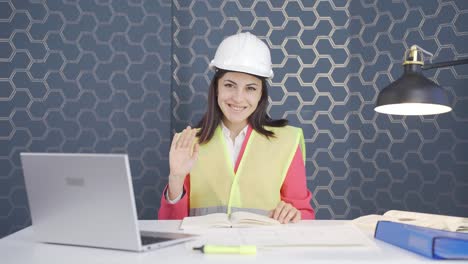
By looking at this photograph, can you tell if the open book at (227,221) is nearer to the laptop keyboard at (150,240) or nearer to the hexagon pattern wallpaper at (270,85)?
the laptop keyboard at (150,240)

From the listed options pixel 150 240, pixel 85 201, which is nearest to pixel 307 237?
pixel 150 240

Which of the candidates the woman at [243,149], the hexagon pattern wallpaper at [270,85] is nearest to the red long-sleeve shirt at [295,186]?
the woman at [243,149]

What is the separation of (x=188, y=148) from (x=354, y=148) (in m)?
1.52

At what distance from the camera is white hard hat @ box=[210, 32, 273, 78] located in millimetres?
2014

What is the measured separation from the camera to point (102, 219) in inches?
44.2

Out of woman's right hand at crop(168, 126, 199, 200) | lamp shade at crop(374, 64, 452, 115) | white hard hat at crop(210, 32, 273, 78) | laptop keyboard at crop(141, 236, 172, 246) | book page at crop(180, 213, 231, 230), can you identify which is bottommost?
book page at crop(180, 213, 231, 230)

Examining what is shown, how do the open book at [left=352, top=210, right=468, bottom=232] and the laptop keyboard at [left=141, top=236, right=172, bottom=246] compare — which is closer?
the laptop keyboard at [left=141, top=236, right=172, bottom=246]

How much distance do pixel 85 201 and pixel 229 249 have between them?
31 centimetres

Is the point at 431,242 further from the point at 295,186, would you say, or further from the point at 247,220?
the point at 295,186

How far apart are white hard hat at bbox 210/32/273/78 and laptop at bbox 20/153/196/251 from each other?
3.00 ft

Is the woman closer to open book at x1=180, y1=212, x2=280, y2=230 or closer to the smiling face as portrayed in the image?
Result: the smiling face

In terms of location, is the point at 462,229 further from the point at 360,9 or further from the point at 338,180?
the point at 360,9

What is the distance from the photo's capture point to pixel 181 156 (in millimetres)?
1726

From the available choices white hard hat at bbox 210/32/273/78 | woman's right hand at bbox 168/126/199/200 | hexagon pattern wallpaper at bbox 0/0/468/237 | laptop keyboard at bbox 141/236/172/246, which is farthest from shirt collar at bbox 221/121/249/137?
laptop keyboard at bbox 141/236/172/246
